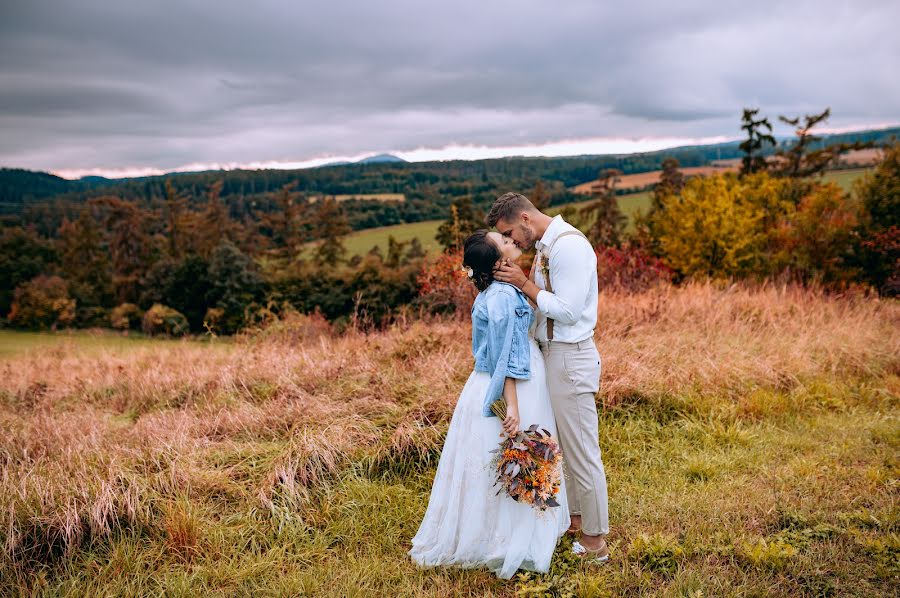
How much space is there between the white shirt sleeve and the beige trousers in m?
0.26

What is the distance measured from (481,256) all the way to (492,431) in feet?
3.52

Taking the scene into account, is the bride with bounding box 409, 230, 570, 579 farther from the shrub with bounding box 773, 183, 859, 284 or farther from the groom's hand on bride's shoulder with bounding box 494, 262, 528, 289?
the shrub with bounding box 773, 183, 859, 284

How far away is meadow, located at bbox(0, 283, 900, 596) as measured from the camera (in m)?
3.30

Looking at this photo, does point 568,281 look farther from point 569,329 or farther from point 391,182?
point 391,182

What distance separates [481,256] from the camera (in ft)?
10.3

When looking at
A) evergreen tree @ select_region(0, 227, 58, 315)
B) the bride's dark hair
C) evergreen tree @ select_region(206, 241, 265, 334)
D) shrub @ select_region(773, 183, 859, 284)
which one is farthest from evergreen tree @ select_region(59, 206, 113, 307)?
the bride's dark hair

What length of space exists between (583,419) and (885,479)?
2.87 metres

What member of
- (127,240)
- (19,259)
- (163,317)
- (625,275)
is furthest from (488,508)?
(19,259)

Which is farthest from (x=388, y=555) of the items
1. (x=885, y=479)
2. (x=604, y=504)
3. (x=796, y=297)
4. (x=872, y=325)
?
(x=796, y=297)

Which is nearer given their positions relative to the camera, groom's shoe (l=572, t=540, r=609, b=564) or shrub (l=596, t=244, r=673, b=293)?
groom's shoe (l=572, t=540, r=609, b=564)

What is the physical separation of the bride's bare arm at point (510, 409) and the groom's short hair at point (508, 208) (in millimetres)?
951

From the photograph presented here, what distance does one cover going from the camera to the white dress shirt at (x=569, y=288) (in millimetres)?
2992

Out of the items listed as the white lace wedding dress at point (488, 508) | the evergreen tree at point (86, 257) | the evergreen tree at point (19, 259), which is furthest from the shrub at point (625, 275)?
the evergreen tree at point (19, 259)

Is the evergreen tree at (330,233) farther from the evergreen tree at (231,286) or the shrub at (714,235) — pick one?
the shrub at (714,235)
